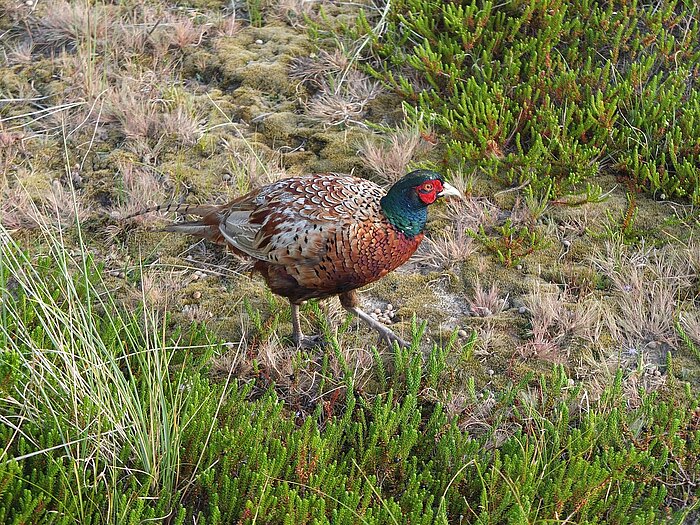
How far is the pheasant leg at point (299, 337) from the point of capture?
403cm

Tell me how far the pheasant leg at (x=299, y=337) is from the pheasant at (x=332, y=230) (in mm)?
25

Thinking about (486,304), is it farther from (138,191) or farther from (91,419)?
(138,191)

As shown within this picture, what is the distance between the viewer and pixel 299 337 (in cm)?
408

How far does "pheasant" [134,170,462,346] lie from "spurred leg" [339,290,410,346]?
132 mm

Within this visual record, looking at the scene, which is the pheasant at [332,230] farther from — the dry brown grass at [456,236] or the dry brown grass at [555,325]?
the dry brown grass at [555,325]

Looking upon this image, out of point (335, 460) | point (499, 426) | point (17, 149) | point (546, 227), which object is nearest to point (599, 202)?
point (546, 227)

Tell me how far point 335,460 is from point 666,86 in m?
3.63

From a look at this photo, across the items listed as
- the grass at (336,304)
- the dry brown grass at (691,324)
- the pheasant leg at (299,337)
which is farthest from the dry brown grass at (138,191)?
the dry brown grass at (691,324)

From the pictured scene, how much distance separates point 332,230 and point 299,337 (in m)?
0.75

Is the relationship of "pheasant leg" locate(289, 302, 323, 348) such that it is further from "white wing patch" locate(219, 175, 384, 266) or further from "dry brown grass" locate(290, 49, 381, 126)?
"dry brown grass" locate(290, 49, 381, 126)

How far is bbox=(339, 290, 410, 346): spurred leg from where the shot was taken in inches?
160

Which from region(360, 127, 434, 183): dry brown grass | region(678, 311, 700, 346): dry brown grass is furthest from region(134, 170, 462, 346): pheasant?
region(678, 311, 700, 346): dry brown grass

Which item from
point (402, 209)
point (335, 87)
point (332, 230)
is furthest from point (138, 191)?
point (402, 209)

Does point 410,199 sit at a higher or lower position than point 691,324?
higher
